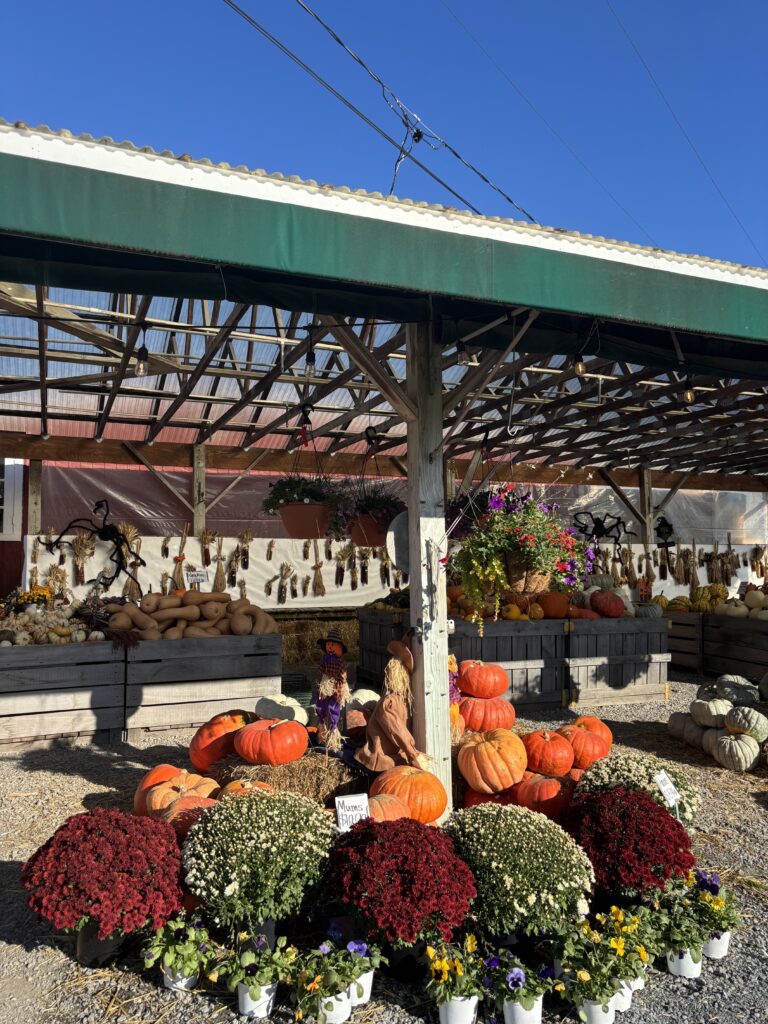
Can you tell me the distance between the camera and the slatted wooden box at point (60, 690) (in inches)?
255

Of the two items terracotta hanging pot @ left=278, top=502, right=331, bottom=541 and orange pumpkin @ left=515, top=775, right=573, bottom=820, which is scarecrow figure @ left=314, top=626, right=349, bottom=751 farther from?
terracotta hanging pot @ left=278, top=502, right=331, bottom=541

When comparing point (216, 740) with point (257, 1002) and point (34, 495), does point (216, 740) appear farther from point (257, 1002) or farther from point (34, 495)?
point (34, 495)

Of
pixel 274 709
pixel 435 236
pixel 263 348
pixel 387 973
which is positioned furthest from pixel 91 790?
pixel 263 348

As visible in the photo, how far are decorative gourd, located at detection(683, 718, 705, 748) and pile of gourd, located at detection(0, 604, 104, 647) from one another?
5315mm

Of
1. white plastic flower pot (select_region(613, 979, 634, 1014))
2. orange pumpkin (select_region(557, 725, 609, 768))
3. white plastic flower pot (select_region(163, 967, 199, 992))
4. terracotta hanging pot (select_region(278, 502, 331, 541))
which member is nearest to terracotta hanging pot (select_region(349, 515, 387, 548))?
terracotta hanging pot (select_region(278, 502, 331, 541))

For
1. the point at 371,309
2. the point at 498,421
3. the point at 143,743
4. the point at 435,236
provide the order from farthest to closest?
1. the point at 498,421
2. the point at 143,743
3. the point at 371,309
4. the point at 435,236

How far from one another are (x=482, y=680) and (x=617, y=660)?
10.7 feet

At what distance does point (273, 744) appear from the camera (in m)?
4.66

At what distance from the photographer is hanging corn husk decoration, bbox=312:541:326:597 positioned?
12.6m

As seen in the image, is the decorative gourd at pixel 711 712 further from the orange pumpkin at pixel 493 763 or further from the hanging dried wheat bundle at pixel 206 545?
the hanging dried wheat bundle at pixel 206 545

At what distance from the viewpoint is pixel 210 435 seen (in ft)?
Answer: 40.3

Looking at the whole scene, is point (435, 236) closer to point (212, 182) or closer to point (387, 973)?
point (212, 182)

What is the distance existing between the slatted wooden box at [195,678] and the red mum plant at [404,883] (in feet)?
14.1

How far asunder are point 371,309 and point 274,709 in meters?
3.04
